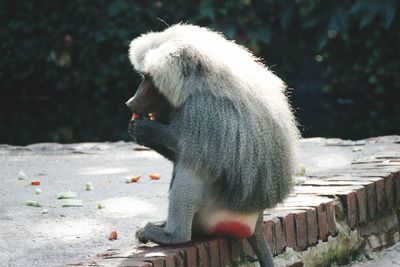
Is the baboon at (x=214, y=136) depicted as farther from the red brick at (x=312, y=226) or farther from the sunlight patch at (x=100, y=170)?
the sunlight patch at (x=100, y=170)

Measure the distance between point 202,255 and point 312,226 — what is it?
69cm

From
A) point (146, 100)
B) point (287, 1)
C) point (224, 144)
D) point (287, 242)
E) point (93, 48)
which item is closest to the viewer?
point (224, 144)

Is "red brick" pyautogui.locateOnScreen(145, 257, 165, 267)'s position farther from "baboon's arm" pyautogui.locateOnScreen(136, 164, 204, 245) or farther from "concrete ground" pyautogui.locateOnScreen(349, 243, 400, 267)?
"concrete ground" pyautogui.locateOnScreen(349, 243, 400, 267)

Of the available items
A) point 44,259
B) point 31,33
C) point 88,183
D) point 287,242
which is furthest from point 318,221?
point 31,33

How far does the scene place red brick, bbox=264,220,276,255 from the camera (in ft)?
11.0

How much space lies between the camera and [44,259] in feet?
10.3

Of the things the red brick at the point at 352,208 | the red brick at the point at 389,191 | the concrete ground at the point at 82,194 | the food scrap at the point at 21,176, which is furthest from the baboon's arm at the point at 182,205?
the food scrap at the point at 21,176

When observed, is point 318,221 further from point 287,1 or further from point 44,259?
point 287,1

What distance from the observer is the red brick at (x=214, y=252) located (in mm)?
3088

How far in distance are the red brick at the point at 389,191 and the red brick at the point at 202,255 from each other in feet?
4.35

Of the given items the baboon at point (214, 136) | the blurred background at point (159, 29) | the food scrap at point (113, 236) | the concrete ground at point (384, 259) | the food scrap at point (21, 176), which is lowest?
the concrete ground at point (384, 259)

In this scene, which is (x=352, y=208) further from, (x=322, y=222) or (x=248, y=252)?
(x=248, y=252)

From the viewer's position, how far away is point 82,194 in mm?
4473

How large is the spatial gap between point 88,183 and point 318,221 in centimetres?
161
